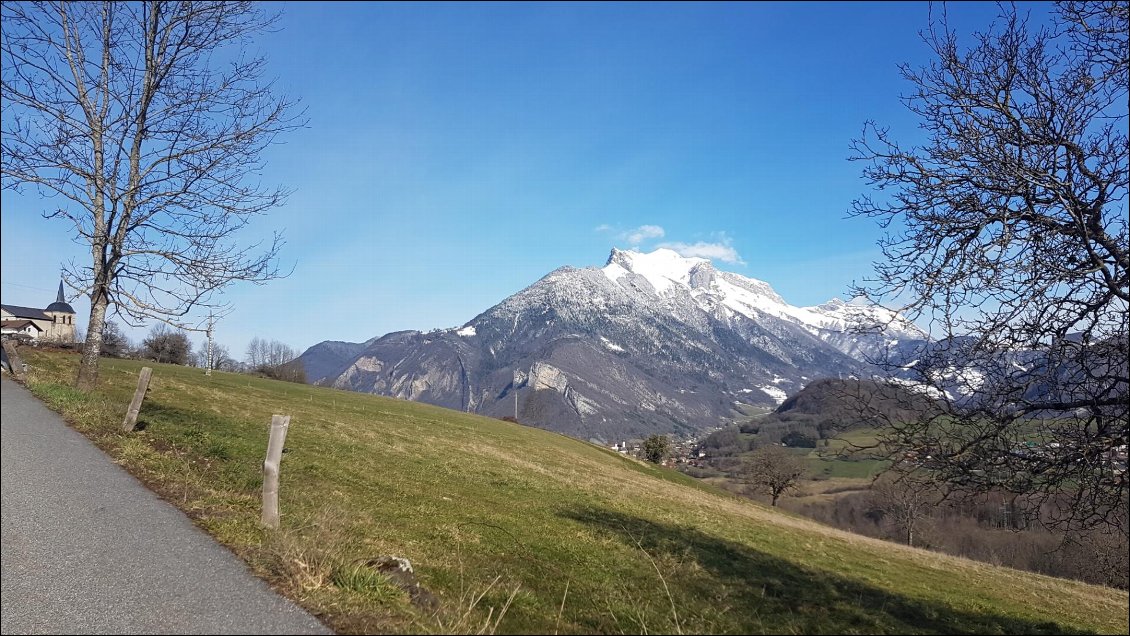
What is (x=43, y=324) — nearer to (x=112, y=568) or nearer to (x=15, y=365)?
(x=15, y=365)

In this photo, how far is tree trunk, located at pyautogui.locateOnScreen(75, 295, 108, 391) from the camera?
18609 mm

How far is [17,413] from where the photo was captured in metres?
13.8

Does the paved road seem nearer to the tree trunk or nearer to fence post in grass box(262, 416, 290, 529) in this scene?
fence post in grass box(262, 416, 290, 529)

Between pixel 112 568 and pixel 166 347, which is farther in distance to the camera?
pixel 166 347

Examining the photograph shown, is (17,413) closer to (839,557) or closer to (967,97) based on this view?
(967,97)

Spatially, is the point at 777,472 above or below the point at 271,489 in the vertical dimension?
below

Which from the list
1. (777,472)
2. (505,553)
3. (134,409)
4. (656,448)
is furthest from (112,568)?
(656,448)

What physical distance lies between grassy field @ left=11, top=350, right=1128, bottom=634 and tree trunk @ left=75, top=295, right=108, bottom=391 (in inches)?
37.1

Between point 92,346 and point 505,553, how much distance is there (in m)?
16.7

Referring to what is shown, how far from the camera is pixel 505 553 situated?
11.2m

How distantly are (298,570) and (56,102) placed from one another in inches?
770

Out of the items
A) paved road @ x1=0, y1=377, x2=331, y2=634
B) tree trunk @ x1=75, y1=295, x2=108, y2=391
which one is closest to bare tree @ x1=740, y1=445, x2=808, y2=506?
tree trunk @ x1=75, y1=295, x2=108, y2=391

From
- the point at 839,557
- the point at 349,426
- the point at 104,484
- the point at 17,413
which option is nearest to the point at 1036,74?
the point at 104,484

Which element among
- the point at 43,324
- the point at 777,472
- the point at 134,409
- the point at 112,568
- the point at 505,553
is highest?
the point at 43,324
